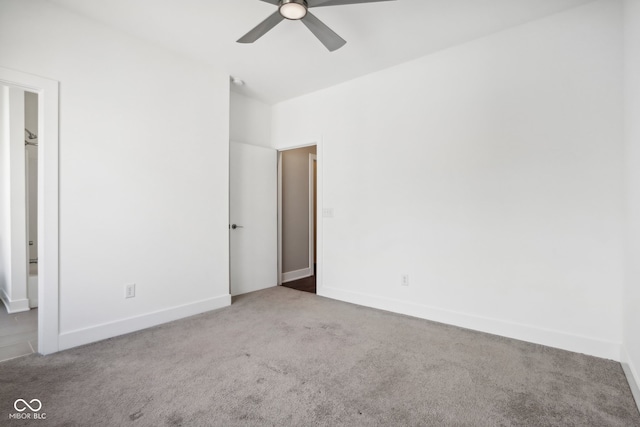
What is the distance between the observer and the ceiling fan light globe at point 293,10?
1.93m

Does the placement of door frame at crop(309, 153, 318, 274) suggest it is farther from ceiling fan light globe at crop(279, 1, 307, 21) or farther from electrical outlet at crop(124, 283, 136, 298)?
ceiling fan light globe at crop(279, 1, 307, 21)

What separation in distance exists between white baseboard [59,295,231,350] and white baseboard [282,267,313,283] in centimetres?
134

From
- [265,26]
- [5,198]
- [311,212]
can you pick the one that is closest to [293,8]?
[265,26]

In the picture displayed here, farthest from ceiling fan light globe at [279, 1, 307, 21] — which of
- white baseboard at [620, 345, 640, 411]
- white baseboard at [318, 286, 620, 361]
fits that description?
white baseboard at [620, 345, 640, 411]

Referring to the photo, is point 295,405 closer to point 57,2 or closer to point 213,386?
point 213,386

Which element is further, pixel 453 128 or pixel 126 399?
pixel 453 128

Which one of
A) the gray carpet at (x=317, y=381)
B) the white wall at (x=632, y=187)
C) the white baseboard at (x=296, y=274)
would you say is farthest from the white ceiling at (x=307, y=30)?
the white baseboard at (x=296, y=274)

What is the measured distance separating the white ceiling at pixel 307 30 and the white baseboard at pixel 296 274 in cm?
293

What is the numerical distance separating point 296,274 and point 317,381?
300cm

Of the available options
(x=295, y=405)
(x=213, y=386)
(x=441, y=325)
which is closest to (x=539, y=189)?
(x=441, y=325)

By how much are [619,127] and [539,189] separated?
63cm

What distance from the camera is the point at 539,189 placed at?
2439mm

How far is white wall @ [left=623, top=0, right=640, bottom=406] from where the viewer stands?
1769 millimetres

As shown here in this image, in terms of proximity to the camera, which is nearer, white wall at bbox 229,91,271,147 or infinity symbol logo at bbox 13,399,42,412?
infinity symbol logo at bbox 13,399,42,412
